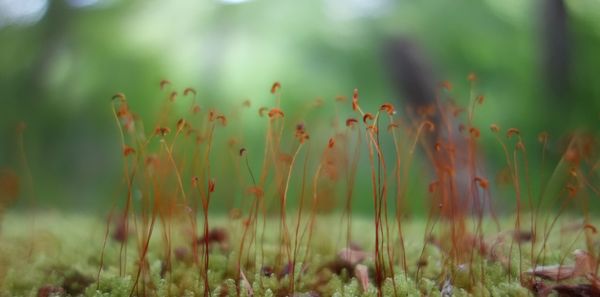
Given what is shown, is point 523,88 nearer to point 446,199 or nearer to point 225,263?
A: point 446,199

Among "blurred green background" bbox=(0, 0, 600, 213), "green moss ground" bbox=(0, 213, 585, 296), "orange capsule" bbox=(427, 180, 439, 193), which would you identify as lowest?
"green moss ground" bbox=(0, 213, 585, 296)

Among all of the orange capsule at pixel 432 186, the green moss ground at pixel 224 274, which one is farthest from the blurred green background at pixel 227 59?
the orange capsule at pixel 432 186

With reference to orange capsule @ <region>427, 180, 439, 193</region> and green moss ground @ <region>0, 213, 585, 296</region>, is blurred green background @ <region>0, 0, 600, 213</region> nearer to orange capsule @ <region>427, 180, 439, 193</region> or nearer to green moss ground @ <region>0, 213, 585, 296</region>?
green moss ground @ <region>0, 213, 585, 296</region>

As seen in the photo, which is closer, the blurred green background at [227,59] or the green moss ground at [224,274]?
the green moss ground at [224,274]

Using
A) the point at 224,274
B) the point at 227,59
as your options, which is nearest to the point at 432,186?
the point at 224,274

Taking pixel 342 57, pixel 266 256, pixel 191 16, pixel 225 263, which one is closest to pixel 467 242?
pixel 266 256

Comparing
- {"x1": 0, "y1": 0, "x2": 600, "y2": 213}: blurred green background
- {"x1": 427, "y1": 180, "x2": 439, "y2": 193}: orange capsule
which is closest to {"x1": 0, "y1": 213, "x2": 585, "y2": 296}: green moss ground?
{"x1": 427, "y1": 180, "x2": 439, "y2": 193}: orange capsule

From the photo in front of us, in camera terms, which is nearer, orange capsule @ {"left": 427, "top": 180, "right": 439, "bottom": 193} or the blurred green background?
orange capsule @ {"left": 427, "top": 180, "right": 439, "bottom": 193}

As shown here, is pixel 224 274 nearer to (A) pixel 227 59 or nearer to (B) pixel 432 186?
(B) pixel 432 186

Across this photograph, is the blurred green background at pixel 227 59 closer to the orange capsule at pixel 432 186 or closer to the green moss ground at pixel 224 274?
the green moss ground at pixel 224 274
